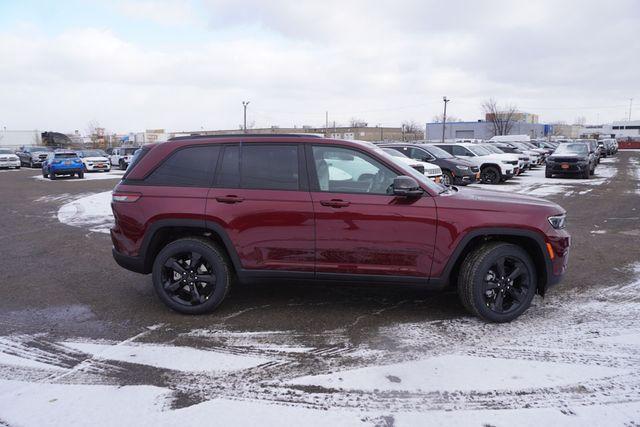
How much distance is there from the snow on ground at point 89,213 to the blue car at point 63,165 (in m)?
11.0

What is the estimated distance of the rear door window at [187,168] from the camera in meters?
4.98

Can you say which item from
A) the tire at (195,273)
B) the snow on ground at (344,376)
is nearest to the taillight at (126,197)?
the tire at (195,273)

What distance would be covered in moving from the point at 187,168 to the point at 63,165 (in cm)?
2394

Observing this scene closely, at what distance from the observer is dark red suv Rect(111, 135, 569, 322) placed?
461cm

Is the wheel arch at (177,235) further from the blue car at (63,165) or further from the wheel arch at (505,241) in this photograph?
the blue car at (63,165)

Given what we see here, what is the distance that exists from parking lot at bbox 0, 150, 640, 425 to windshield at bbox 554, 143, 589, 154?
19750 mm

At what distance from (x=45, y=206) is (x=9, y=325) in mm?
10667

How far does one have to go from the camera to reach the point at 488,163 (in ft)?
67.2

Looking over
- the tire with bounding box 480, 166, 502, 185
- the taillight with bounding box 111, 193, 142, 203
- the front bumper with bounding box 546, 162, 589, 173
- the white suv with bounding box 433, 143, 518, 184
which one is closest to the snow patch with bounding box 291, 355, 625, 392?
the taillight with bounding box 111, 193, 142, 203

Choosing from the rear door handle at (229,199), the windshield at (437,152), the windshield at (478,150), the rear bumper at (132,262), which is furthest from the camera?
the windshield at (478,150)

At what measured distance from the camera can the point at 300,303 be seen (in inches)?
212

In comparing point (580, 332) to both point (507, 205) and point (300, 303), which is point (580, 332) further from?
point (300, 303)

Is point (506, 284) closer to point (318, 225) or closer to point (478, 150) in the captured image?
point (318, 225)

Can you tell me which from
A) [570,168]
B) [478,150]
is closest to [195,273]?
[478,150]
